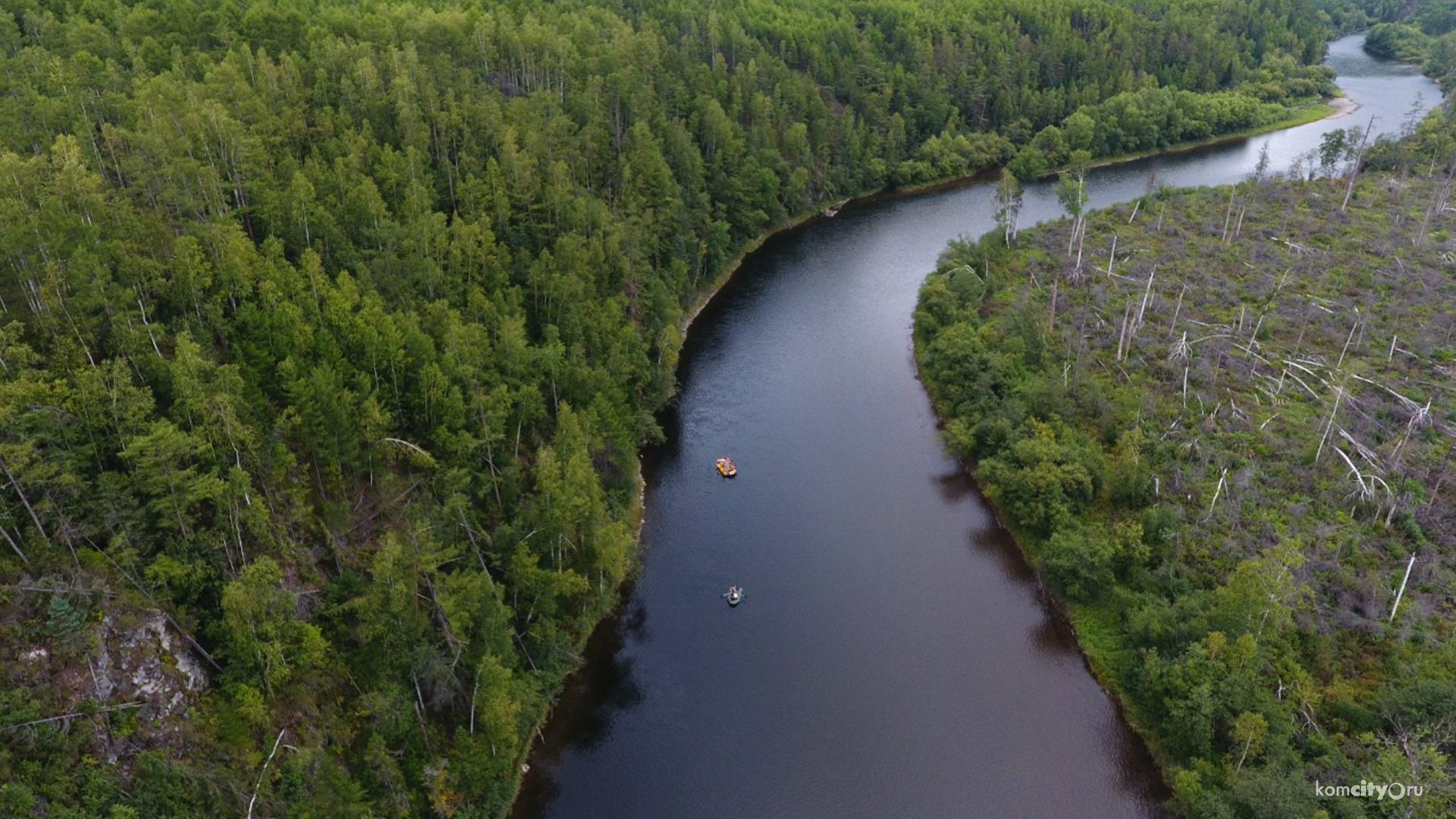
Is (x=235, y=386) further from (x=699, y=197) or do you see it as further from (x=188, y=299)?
(x=699, y=197)

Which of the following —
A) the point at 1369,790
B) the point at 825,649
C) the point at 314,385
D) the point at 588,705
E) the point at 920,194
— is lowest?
the point at 920,194

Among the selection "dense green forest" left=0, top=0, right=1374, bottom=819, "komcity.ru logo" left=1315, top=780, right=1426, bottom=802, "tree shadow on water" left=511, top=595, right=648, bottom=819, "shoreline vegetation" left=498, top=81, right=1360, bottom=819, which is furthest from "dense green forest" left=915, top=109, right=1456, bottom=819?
"dense green forest" left=0, top=0, right=1374, bottom=819

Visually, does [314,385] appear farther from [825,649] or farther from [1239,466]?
[1239,466]

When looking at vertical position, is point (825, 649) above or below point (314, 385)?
below

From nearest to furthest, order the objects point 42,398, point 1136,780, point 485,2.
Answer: point 42,398, point 1136,780, point 485,2

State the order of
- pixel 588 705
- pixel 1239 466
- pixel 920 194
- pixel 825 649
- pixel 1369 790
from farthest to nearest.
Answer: pixel 920 194 < pixel 1239 466 < pixel 825 649 < pixel 588 705 < pixel 1369 790

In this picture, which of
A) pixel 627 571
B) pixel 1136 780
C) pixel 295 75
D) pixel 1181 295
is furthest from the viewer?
pixel 1181 295

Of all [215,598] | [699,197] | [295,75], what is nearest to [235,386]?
[215,598]

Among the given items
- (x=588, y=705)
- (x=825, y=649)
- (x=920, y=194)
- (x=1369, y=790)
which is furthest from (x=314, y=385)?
(x=920, y=194)
